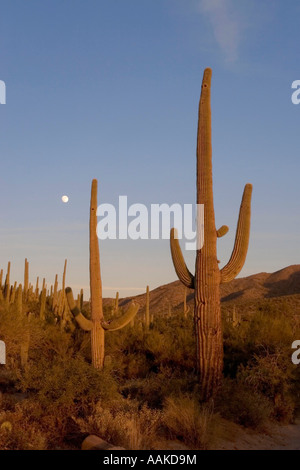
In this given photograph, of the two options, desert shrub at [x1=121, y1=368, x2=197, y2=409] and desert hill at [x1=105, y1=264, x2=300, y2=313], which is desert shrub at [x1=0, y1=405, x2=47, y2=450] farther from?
desert hill at [x1=105, y1=264, x2=300, y2=313]

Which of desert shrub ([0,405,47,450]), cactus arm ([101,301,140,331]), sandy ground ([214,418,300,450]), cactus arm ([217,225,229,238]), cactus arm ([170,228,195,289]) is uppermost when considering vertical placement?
cactus arm ([217,225,229,238])

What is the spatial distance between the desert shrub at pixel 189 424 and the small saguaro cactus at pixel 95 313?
5030mm

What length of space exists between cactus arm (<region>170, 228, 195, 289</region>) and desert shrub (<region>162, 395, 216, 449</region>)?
3.75 meters

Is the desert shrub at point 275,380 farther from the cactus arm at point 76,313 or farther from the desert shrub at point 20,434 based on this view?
the desert shrub at point 20,434

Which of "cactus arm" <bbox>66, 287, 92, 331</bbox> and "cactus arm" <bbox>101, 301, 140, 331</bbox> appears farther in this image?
"cactus arm" <bbox>101, 301, 140, 331</bbox>

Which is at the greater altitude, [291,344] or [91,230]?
[91,230]

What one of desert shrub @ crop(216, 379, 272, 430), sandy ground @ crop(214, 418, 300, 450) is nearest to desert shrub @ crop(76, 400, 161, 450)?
sandy ground @ crop(214, 418, 300, 450)

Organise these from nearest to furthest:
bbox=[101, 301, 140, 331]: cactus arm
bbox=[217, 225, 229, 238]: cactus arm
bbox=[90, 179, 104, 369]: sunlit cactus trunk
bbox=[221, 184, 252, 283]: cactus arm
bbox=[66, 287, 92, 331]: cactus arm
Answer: bbox=[221, 184, 252, 283]: cactus arm < bbox=[217, 225, 229, 238]: cactus arm < bbox=[66, 287, 92, 331]: cactus arm < bbox=[90, 179, 104, 369]: sunlit cactus trunk < bbox=[101, 301, 140, 331]: cactus arm

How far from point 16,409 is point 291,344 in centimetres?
760

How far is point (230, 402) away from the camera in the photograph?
11125mm

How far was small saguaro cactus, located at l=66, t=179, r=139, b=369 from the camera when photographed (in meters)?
14.7

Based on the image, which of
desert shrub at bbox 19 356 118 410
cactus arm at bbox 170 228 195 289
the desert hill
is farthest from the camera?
the desert hill
